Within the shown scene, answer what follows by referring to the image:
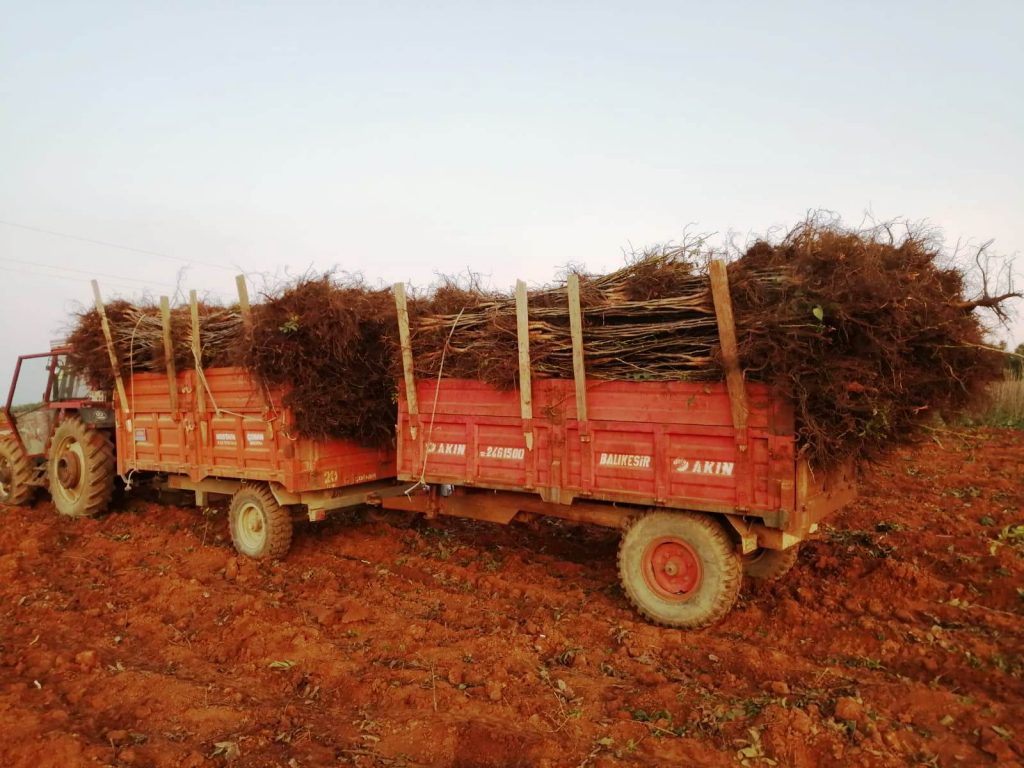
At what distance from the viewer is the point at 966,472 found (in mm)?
10211

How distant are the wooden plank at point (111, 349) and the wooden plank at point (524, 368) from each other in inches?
215

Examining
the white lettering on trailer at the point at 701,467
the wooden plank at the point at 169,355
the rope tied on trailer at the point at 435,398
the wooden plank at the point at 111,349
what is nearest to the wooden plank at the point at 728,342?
the white lettering on trailer at the point at 701,467

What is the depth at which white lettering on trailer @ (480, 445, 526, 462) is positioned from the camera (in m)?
5.63

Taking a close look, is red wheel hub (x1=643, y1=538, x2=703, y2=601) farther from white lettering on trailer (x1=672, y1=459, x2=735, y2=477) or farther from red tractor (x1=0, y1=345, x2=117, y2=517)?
red tractor (x1=0, y1=345, x2=117, y2=517)

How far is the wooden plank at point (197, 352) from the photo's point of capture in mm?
7168

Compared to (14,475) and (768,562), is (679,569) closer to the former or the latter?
(768,562)

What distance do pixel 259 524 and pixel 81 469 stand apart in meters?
3.46

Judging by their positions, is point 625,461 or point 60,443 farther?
point 60,443

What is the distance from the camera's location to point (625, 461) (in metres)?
5.09

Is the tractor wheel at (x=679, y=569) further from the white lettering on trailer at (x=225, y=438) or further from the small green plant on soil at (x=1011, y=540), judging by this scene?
the white lettering on trailer at (x=225, y=438)

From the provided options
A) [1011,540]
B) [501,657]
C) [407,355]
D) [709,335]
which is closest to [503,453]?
[407,355]

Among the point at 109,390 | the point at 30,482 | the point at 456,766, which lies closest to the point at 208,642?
the point at 456,766

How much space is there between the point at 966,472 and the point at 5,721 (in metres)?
11.6

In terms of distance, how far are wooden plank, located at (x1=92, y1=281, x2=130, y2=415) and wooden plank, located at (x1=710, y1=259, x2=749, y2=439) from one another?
705 centimetres
